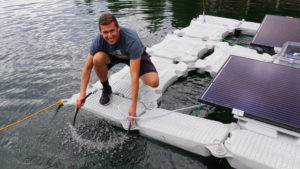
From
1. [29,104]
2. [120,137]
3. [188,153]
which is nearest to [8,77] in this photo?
[29,104]

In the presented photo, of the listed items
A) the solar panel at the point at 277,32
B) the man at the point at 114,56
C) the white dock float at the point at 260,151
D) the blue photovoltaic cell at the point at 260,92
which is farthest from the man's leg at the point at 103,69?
the solar panel at the point at 277,32

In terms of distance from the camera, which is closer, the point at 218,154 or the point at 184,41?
the point at 218,154

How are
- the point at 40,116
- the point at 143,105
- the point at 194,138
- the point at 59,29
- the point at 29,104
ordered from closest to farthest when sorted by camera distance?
the point at 194,138 → the point at 143,105 → the point at 40,116 → the point at 29,104 → the point at 59,29

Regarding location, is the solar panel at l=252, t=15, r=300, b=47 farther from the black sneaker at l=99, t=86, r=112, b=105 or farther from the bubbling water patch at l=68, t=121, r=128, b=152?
the bubbling water patch at l=68, t=121, r=128, b=152

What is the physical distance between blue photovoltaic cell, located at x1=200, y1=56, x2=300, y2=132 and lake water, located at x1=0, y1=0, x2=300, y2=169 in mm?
844

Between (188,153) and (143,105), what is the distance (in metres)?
1.19

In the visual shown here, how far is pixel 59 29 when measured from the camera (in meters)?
9.01

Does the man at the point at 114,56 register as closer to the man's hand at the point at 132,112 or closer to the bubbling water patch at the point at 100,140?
the man's hand at the point at 132,112

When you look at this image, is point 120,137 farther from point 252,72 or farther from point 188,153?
point 252,72

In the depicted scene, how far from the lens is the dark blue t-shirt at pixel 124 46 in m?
3.73

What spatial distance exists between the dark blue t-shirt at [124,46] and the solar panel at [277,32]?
141 inches

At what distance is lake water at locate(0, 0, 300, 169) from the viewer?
3600 millimetres

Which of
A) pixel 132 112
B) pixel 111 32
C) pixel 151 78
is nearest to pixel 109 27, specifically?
pixel 111 32

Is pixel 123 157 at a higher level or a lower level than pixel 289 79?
lower
